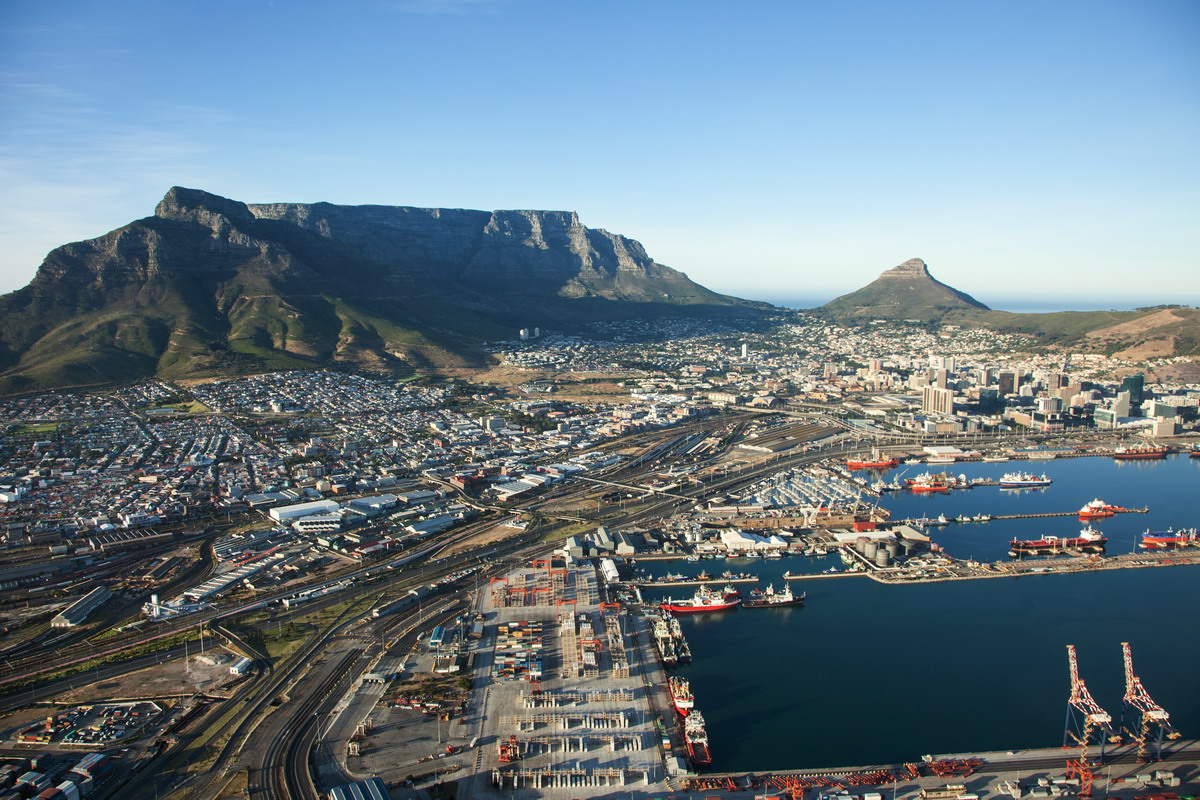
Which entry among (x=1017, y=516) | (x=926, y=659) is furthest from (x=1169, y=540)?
(x=926, y=659)

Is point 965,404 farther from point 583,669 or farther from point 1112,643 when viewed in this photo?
point 583,669

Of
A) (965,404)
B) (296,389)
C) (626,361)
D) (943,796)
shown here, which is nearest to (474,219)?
(626,361)

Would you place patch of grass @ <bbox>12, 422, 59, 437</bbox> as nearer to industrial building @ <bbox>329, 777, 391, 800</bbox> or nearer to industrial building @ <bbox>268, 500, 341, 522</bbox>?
industrial building @ <bbox>268, 500, 341, 522</bbox>

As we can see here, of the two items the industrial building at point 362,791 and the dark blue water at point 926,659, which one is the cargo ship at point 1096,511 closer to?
the dark blue water at point 926,659

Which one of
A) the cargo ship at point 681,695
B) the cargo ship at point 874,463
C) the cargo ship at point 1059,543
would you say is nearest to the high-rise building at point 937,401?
the cargo ship at point 874,463

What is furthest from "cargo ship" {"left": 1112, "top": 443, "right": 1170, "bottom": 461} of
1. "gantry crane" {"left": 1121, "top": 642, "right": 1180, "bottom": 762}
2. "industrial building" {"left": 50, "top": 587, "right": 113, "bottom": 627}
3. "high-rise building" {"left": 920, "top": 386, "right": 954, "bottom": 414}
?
"industrial building" {"left": 50, "top": 587, "right": 113, "bottom": 627}

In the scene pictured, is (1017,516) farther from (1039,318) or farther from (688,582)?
(1039,318)
